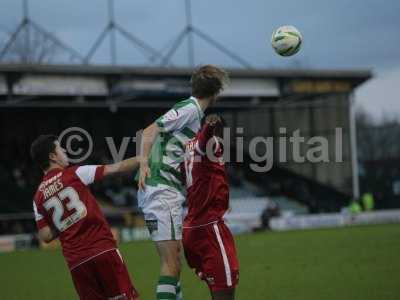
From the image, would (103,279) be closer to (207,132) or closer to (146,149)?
(146,149)

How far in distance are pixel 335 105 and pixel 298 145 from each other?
3065mm

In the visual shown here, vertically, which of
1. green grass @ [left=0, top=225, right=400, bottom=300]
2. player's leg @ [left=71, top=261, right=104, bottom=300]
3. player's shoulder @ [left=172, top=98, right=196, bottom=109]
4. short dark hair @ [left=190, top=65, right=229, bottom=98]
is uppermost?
short dark hair @ [left=190, top=65, right=229, bottom=98]

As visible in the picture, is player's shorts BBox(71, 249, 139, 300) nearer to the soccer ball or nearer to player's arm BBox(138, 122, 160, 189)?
player's arm BBox(138, 122, 160, 189)

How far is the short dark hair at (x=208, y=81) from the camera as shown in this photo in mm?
6930

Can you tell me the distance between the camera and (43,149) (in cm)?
644

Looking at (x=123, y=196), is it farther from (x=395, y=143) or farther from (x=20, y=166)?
(x=395, y=143)

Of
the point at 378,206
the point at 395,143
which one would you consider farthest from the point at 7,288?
the point at 395,143

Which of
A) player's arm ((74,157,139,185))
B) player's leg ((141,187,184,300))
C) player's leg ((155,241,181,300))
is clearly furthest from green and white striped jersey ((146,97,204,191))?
player's arm ((74,157,139,185))

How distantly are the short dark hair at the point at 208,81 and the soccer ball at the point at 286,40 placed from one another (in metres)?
2.42

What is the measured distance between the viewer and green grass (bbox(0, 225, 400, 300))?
34.6 ft

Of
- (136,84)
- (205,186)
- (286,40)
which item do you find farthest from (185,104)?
(136,84)

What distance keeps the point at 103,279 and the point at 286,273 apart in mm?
7251

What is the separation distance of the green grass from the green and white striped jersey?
3.65 metres

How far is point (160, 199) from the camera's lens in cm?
→ 706
